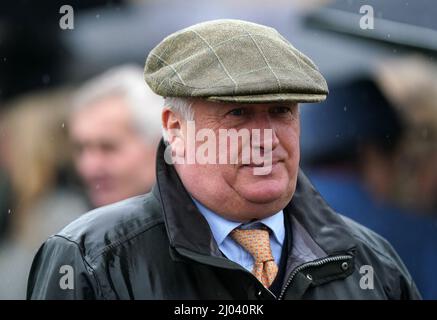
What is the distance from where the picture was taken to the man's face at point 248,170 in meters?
2.45

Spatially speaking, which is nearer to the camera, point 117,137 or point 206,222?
point 206,222

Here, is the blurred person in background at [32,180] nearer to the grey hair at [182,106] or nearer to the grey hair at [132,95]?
the grey hair at [132,95]

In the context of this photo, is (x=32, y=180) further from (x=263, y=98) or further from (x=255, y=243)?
(x=263, y=98)

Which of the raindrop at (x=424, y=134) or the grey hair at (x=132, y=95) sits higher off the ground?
the grey hair at (x=132, y=95)

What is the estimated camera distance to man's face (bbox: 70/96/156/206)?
4.34 m

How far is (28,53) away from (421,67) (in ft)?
7.11

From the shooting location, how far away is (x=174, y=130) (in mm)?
2590

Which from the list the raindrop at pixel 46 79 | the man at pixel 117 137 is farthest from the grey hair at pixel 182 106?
the raindrop at pixel 46 79

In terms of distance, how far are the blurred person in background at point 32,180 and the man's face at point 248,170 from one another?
2158 millimetres

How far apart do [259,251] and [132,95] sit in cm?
212

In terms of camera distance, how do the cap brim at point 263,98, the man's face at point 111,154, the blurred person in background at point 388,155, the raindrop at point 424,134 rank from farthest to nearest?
the raindrop at point 424,134
the blurred person in background at point 388,155
the man's face at point 111,154
the cap brim at point 263,98

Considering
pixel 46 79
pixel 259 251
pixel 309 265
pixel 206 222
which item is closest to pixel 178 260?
pixel 206 222

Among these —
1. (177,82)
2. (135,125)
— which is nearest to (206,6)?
(135,125)

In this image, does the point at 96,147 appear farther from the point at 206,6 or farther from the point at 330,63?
the point at 330,63
